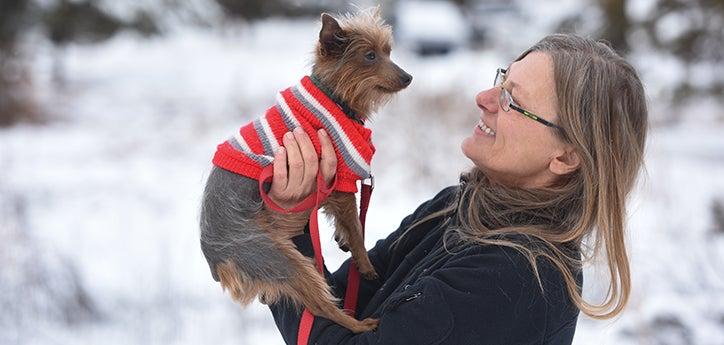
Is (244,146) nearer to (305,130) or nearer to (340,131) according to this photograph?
(305,130)

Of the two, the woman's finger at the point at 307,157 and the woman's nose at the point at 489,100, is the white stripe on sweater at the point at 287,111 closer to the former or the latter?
the woman's finger at the point at 307,157

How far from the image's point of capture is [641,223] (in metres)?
7.32

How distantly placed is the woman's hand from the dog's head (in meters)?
0.28

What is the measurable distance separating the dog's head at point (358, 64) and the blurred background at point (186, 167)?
0.19 metres

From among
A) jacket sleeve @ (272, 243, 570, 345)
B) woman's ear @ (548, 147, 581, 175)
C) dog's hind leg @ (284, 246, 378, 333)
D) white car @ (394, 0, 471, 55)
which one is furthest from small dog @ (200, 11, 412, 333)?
white car @ (394, 0, 471, 55)

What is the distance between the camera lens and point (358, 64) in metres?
2.54

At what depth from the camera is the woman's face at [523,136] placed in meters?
2.05

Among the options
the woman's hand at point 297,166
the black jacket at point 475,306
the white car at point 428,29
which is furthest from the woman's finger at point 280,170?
the white car at point 428,29

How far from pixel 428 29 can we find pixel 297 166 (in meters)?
22.7

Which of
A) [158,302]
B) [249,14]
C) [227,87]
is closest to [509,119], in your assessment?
[158,302]

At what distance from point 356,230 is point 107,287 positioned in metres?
3.90

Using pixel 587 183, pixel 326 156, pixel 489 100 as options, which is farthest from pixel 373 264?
pixel 587 183

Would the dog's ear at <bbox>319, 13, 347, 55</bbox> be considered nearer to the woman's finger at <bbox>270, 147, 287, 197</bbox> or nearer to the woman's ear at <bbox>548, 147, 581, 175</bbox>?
the woman's finger at <bbox>270, 147, 287, 197</bbox>

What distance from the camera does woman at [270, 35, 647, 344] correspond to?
1827mm
